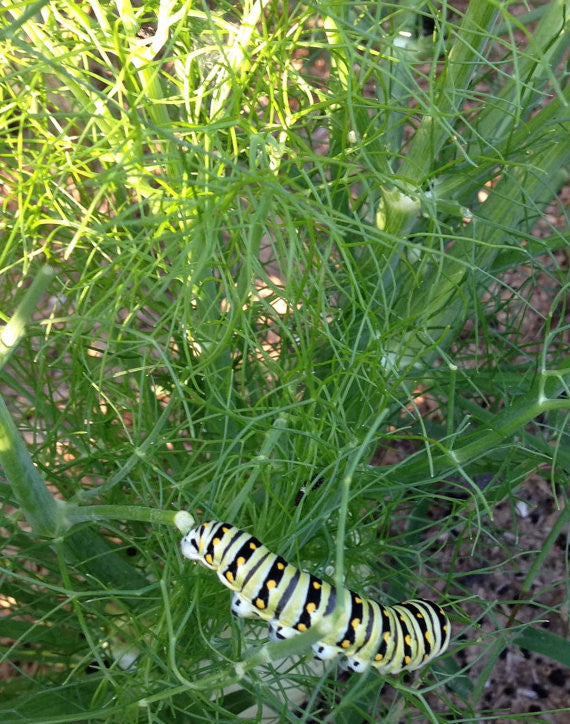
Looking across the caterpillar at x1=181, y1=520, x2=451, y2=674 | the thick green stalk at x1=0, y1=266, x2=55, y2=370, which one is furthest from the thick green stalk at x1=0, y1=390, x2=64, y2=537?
the caterpillar at x1=181, y1=520, x2=451, y2=674

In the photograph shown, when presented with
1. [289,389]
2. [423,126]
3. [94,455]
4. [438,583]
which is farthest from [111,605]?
[423,126]

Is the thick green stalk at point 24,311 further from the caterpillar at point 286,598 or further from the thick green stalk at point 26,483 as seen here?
the caterpillar at point 286,598

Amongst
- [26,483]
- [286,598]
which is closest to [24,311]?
[26,483]

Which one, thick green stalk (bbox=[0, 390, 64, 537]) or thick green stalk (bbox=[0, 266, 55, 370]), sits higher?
thick green stalk (bbox=[0, 266, 55, 370])

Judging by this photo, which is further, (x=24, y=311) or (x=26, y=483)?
(x=26, y=483)

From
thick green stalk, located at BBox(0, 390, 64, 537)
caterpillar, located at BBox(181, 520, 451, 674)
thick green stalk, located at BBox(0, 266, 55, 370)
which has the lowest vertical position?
caterpillar, located at BBox(181, 520, 451, 674)

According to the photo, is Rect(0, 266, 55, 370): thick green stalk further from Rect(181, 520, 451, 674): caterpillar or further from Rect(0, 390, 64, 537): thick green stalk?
Rect(181, 520, 451, 674): caterpillar

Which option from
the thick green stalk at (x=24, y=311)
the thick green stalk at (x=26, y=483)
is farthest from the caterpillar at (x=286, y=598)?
the thick green stalk at (x=24, y=311)

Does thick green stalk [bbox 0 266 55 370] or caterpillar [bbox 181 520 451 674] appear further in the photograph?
caterpillar [bbox 181 520 451 674]

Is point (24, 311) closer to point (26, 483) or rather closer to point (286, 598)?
point (26, 483)
